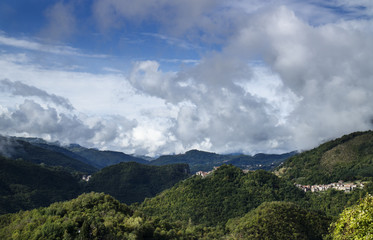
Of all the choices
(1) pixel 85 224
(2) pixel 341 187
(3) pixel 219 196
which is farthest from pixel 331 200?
(1) pixel 85 224

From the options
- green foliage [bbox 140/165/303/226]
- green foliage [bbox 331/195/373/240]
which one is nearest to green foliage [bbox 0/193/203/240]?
green foliage [bbox 331/195/373/240]

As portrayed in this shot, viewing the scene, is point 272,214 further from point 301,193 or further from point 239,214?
point 301,193

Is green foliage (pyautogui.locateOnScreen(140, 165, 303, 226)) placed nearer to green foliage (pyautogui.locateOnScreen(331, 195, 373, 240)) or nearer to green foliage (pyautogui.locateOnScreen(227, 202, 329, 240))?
green foliage (pyautogui.locateOnScreen(227, 202, 329, 240))

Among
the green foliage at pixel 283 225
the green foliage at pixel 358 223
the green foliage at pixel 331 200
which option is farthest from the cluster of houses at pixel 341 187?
the green foliage at pixel 358 223

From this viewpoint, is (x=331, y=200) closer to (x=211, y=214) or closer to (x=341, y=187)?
(x=341, y=187)

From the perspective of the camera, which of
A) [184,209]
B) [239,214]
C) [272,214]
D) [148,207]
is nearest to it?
[272,214]

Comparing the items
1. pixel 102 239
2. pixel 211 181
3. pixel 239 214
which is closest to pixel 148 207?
pixel 211 181
